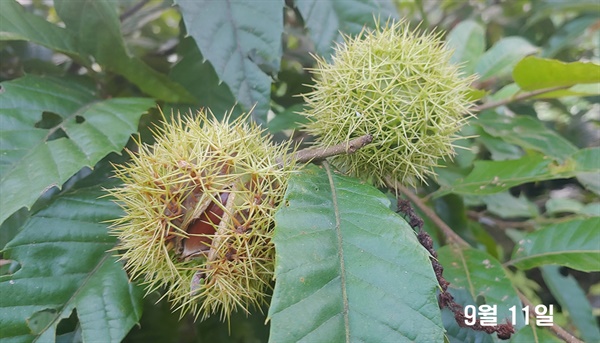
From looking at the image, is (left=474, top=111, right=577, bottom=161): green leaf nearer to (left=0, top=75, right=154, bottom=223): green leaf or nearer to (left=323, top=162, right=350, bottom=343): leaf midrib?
(left=323, top=162, right=350, bottom=343): leaf midrib

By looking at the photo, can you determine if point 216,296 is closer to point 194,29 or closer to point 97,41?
point 194,29

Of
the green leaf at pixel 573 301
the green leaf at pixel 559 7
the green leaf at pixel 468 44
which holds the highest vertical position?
the green leaf at pixel 559 7

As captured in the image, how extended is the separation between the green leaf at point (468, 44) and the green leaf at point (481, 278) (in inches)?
31.1

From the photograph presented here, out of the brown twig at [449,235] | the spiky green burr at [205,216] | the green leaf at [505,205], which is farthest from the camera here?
the green leaf at [505,205]

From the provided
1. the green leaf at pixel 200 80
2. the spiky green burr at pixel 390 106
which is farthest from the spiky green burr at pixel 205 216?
the green leaf at pixel 200 80

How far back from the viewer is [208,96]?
4.87ft

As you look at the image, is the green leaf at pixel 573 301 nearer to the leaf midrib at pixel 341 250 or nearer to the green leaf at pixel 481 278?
the green leaf at pixel 481 278

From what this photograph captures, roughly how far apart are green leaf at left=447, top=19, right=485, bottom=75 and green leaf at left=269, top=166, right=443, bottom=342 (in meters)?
1.12

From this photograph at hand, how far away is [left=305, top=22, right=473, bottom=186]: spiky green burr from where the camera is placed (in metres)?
1.02

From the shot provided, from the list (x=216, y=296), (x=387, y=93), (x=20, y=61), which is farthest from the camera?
(x=20, y=61)

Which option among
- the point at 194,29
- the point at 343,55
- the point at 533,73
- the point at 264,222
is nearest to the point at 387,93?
the point at 343,55

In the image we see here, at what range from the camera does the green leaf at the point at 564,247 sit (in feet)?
4.17

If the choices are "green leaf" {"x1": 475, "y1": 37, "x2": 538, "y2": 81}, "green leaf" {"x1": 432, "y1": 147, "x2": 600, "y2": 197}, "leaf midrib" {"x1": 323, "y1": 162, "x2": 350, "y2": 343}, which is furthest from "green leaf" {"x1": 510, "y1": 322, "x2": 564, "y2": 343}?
"green leaf" {"x1": 475, "y1": 37, "x2": 538, "y2": 81}

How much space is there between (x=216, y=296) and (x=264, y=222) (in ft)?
0.55
